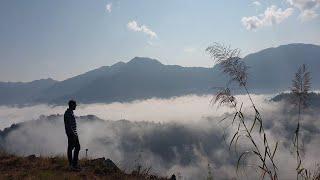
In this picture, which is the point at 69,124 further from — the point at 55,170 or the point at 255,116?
the point at 255,116

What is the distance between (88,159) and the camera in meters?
15.2

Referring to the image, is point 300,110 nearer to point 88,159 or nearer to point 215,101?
point 215,101

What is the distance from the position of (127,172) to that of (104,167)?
3.86 ft

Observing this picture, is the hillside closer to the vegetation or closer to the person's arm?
the person's arm

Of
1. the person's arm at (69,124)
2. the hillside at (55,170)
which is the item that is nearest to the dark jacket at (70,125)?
the person's arm at (69,124)

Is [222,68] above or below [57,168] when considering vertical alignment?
above

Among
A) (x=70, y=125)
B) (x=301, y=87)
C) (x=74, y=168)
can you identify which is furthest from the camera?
(x=70, y=125)

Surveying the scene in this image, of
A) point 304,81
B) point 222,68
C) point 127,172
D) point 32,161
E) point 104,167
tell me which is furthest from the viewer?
point 32,161

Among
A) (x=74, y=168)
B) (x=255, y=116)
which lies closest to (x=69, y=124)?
(x=74, y=168)

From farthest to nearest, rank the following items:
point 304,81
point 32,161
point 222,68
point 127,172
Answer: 1. point 32,161
2. point 127,172
3. point 222,68
4. point 304,81

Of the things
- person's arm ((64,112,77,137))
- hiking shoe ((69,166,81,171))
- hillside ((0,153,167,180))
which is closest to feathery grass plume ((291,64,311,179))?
hillside ((0,153,167,180))

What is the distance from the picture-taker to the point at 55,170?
12.9 metres

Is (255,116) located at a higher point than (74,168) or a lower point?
higher

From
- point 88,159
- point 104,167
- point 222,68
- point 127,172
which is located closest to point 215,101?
point 222,68
